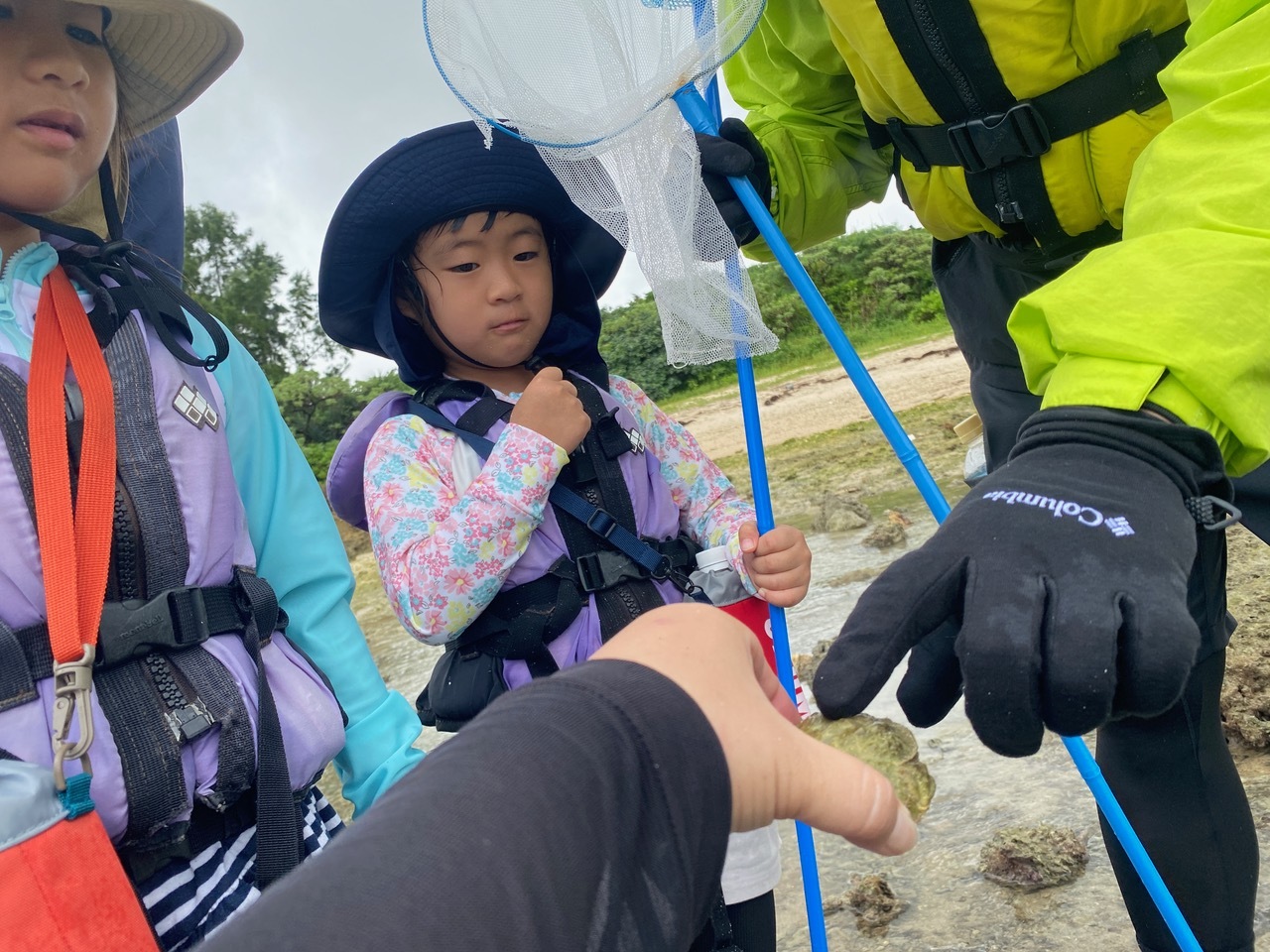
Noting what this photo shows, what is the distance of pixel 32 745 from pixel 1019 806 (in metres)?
2.16

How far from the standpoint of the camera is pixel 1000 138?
62.3 inches

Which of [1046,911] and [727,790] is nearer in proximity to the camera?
[727,790]

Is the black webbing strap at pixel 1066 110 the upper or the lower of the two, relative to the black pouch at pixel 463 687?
upper

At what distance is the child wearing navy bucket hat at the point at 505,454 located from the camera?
5.77 ft

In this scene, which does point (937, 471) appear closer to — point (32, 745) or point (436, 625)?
point (436, 625)

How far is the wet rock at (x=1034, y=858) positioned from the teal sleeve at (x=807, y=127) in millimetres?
1505

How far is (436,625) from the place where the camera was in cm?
173

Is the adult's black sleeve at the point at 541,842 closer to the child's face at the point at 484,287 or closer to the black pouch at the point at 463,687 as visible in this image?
the black pouch at the point at 463,687

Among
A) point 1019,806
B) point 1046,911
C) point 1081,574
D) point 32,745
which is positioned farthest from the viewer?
point 1019,806

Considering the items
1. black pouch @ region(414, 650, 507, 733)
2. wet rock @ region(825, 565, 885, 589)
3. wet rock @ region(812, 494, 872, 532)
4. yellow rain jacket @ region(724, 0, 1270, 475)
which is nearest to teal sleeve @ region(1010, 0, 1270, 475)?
yellow rain jacket @ region(724, 0, 1270, 475)

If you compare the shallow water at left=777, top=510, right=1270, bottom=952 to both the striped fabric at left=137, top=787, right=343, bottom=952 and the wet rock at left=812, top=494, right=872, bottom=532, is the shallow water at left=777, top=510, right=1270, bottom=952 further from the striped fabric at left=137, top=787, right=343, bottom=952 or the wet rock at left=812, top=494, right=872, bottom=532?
the wet rock at left=812, top=494, right=872, bottom=532

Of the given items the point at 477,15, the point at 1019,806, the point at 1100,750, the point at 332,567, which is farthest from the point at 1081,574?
the point at 1019,806

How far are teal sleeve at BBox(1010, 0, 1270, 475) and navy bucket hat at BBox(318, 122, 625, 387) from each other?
1240mm

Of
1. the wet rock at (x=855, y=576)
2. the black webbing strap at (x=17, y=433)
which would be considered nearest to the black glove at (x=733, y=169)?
the black webbing strap at (x=17, y=433)
